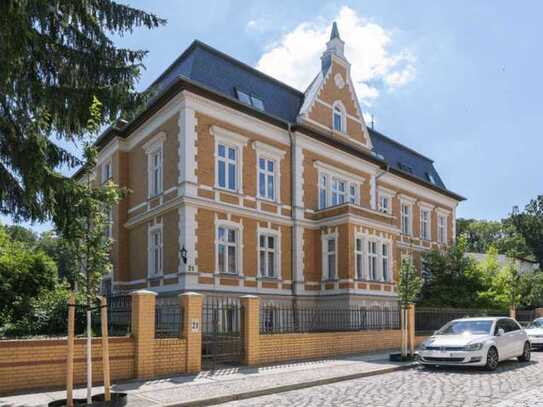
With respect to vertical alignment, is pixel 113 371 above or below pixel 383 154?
below

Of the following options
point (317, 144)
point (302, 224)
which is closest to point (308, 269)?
point (302, 224)

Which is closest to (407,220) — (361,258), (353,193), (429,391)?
(353,193)

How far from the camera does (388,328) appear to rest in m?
21.9

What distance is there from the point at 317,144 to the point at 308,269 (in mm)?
6303

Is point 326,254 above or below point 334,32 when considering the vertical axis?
below

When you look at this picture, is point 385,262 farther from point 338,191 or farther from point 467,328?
point 467,328

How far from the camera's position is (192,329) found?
556 inches

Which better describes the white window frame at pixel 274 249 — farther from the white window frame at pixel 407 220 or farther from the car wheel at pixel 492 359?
the white window frame at pixel 407 220

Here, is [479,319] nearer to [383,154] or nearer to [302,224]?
[302,224]

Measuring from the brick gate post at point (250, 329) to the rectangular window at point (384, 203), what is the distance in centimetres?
1981

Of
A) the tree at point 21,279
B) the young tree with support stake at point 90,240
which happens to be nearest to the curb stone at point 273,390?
the young tree with support stake at point 90,240

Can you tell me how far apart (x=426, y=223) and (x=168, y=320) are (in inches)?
1088

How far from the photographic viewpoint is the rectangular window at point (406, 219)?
3666cm

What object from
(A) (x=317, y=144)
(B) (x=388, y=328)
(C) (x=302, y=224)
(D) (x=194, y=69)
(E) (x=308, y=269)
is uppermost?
(D) (x=194, y=69)
